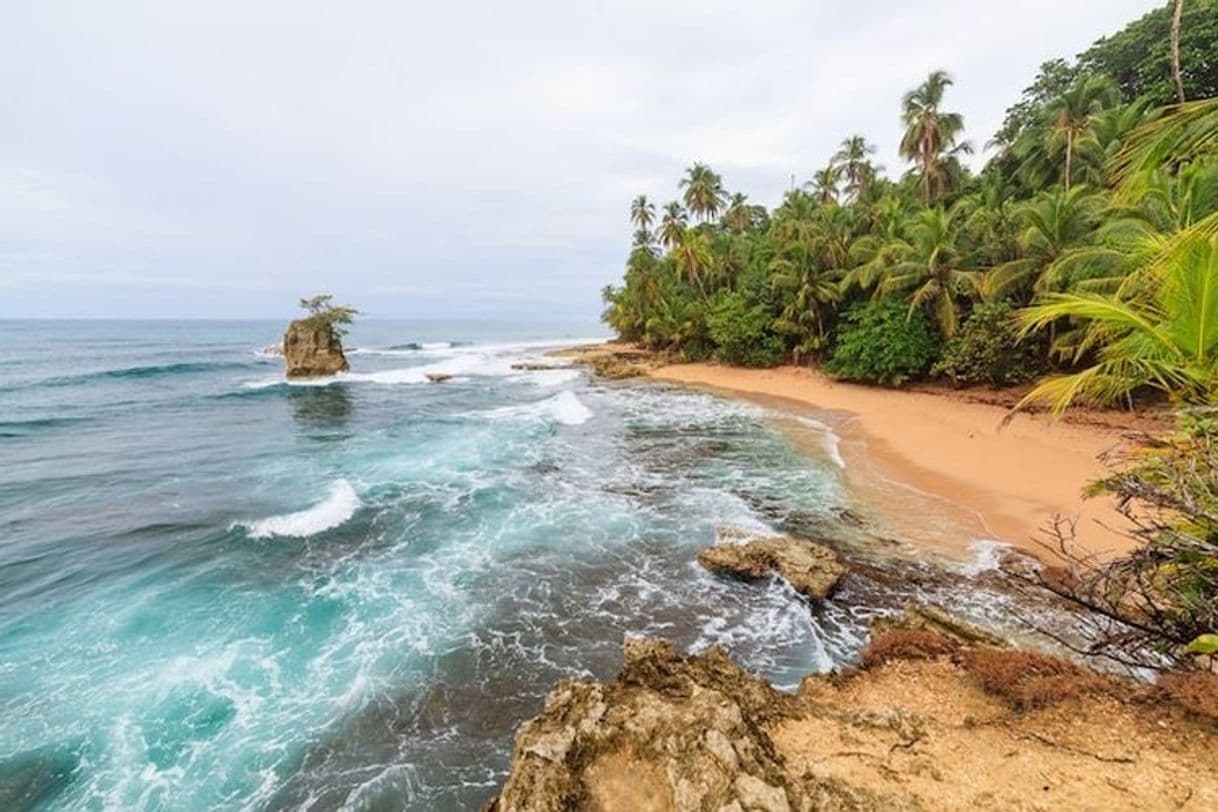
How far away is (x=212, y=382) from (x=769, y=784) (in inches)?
1709

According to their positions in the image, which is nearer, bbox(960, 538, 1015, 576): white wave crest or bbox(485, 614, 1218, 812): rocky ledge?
bbox(485, 614, 1218, 812): rocky ledge

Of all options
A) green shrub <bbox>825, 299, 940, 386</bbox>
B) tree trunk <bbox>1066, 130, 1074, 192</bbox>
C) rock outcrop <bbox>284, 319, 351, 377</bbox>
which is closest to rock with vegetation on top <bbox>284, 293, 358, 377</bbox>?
rock outcrop <bbox>284, 319, 351, 377</bbox>

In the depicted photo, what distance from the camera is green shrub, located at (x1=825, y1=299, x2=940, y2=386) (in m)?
23.4

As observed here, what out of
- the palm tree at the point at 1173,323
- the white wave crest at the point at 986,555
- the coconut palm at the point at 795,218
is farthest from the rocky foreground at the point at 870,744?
the coconut palm at the point at 795,218

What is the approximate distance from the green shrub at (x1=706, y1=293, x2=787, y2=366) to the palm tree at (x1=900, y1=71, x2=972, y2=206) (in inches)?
494

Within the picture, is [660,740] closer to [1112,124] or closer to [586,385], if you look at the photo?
[586,385]

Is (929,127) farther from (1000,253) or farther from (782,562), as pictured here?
(782,562)

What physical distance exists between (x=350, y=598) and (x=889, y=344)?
2316 cm

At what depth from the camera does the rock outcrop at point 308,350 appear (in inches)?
1467

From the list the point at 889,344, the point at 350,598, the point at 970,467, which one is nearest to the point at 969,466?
the point at 970,467

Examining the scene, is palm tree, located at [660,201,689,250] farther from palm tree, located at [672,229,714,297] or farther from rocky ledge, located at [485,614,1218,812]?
rocky ledge, located at [485,614,1218,812]

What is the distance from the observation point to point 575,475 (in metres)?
15.7

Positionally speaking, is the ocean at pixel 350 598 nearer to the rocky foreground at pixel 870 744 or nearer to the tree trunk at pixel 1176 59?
the rocky foreground at pixel 870 744

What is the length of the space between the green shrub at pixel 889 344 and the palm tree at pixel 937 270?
31.3 inches
